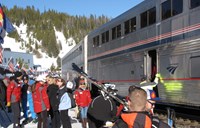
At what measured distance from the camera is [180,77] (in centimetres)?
1119

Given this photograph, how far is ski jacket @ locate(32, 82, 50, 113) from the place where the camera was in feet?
29.8

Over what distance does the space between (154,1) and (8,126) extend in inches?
278

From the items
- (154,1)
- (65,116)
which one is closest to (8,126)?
(65,116)

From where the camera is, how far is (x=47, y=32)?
176 meters

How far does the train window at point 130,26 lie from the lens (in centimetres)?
1553

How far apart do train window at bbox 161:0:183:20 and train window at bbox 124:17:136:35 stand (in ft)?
9.25

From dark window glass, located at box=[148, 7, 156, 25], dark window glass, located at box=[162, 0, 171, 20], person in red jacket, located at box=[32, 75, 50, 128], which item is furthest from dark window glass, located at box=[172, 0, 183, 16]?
person in red jacket, located at box=[32, 75, 50, 128]

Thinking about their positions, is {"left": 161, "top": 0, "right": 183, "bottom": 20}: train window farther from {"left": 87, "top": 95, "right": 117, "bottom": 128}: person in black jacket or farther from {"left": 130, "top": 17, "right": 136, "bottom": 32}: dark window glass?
{"left": 87, "top": 95, "right": 117, "bottom": 128}: person in black jacket

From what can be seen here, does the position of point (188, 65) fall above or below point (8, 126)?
above

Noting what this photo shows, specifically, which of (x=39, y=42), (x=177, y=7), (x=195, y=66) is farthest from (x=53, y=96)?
(x=39, y=42)

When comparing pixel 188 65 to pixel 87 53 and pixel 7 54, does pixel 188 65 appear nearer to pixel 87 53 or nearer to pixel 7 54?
pixel 87 53

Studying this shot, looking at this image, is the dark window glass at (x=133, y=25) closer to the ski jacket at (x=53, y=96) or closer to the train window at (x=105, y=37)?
the train window at (x=105, y=37)

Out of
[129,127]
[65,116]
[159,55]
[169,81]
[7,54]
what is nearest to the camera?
[129,127]

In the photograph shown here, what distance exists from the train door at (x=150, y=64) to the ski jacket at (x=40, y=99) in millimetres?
5486
